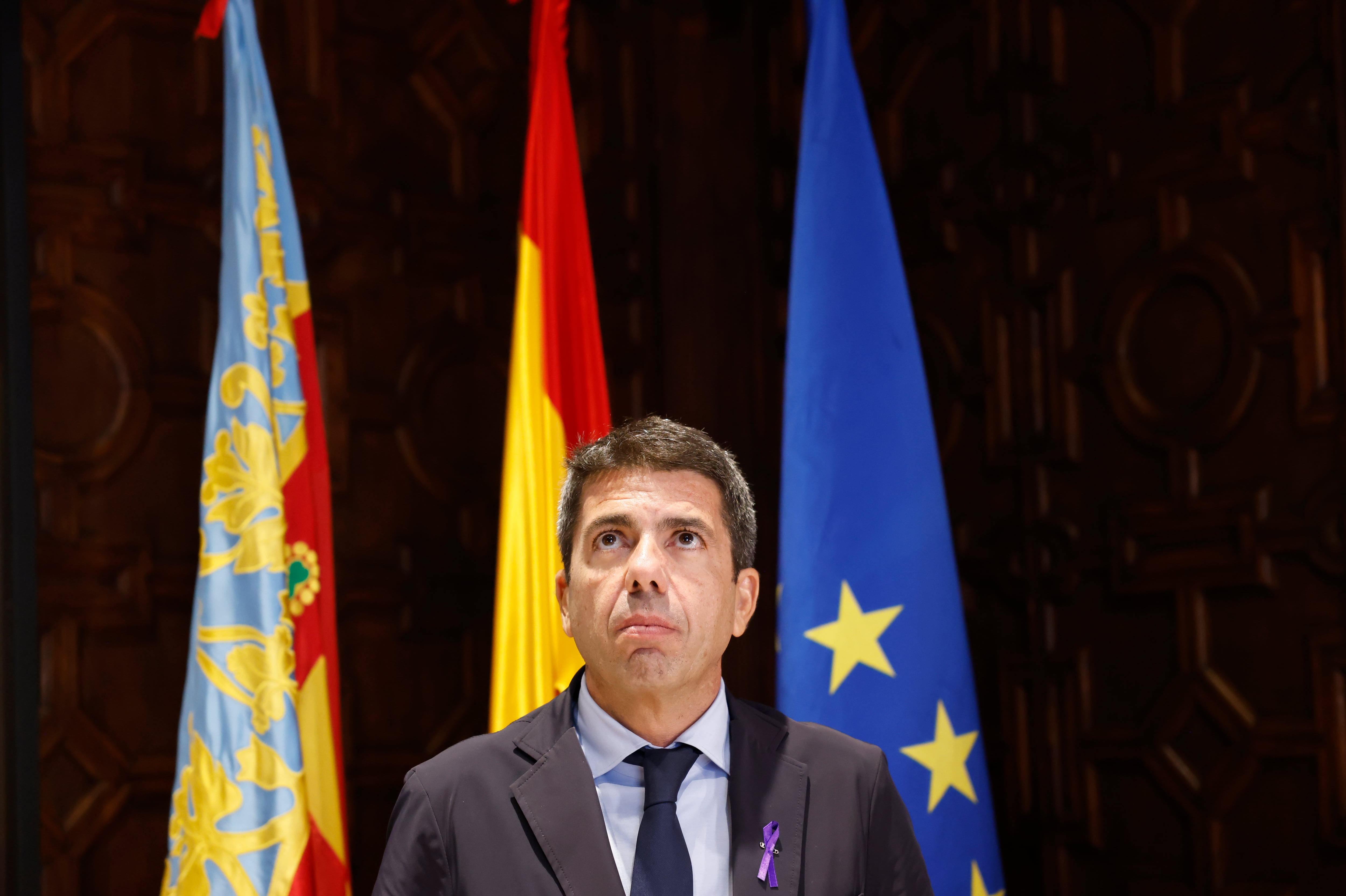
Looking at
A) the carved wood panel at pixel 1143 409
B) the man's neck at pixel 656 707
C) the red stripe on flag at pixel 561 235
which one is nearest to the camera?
the man's neck at pixel 656 707

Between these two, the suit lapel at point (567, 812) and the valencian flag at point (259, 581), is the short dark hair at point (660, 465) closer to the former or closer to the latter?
the suit lapel at point (567, 812)

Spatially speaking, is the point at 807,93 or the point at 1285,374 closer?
the point at 1285,374

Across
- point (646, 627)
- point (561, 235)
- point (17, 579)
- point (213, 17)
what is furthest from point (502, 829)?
point (213, 17)

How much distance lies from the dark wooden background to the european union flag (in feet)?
1.39

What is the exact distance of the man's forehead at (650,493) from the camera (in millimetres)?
1704

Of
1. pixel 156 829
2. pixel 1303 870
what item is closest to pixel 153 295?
pixel 156 829

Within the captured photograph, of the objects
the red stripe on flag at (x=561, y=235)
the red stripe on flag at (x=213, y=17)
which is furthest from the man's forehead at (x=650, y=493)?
the red stripe on flag at (x=213, y=17)

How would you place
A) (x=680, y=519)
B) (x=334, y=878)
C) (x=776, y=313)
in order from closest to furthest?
(x=680, y=519) → (x=334, y=878) → (x=776, y=313)

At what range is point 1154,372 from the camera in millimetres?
2955

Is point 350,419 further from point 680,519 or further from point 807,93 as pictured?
point 680,519

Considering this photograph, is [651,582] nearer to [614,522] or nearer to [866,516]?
[614,522]

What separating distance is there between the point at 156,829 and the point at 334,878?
48cm

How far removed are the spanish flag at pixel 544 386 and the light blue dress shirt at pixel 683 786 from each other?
96 cm

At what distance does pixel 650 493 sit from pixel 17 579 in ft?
5.26
